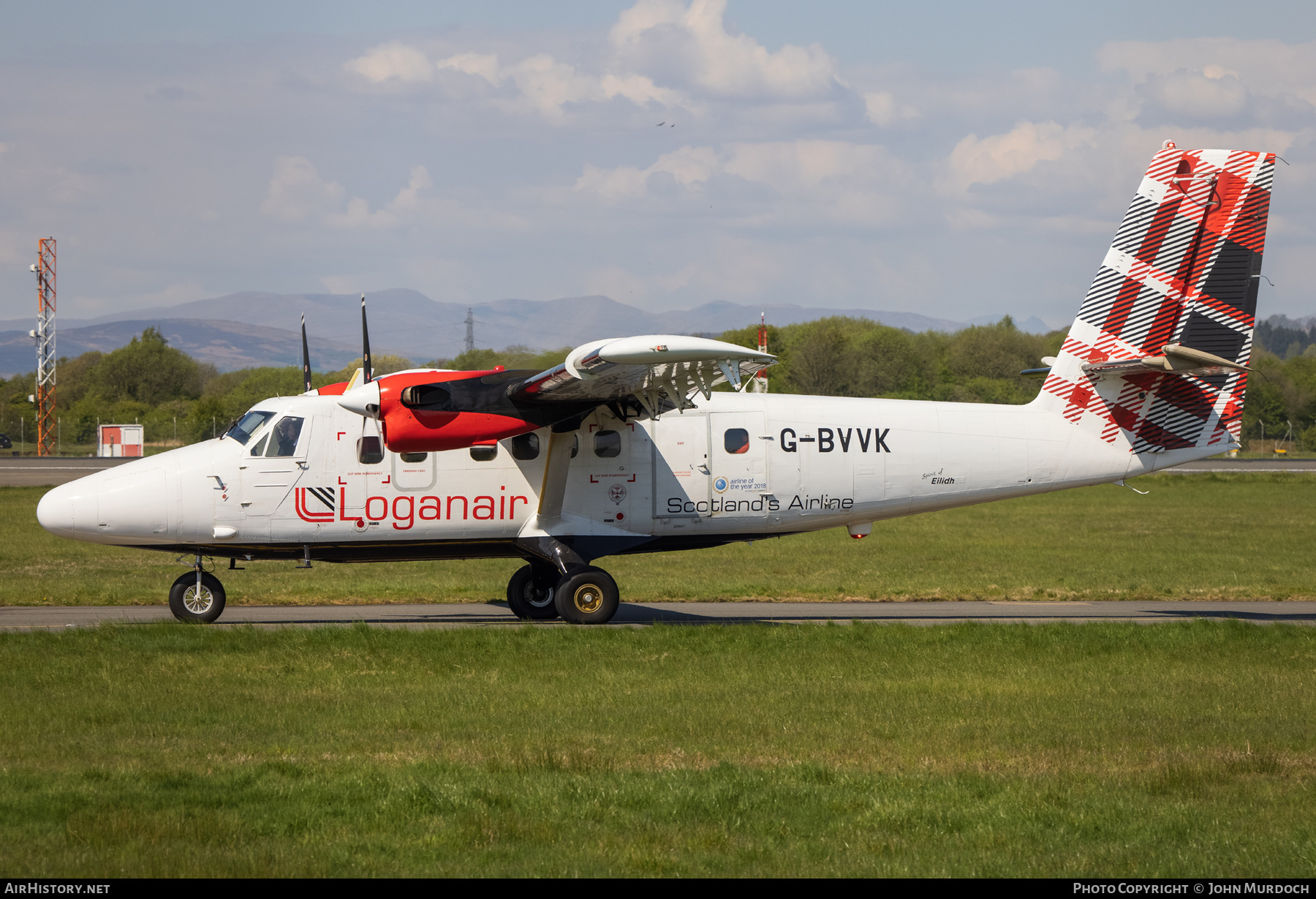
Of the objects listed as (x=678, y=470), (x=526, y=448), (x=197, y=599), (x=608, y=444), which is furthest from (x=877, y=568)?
(x=197, y=599)

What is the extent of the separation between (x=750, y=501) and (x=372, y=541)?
5.24 metres

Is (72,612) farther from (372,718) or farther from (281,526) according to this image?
(372,718)

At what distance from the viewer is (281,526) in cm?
1539

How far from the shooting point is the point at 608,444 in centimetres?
1606

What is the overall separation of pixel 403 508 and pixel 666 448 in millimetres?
3691

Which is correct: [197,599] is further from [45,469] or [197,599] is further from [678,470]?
[45,469]

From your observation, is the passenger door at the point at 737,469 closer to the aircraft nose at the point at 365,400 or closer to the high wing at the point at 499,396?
the high wing at the point at 499,396

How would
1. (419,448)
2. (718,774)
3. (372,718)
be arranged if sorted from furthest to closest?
(419,448)
(372,718)
(718,774)

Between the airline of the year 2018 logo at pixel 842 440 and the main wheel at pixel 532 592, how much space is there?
3993mm

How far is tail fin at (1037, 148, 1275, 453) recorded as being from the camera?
55.9 feet

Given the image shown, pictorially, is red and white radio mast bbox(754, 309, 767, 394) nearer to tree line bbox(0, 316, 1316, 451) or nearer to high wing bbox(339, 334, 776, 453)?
high wing bbox(339, 334, 776, 453)

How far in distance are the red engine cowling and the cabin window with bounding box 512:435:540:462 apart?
733mm

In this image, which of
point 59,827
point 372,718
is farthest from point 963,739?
point 59,827

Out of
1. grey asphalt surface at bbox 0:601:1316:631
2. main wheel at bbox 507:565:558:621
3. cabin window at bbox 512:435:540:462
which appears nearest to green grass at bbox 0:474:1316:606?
grey asphalt surface at bbox 0:601:1316:631
